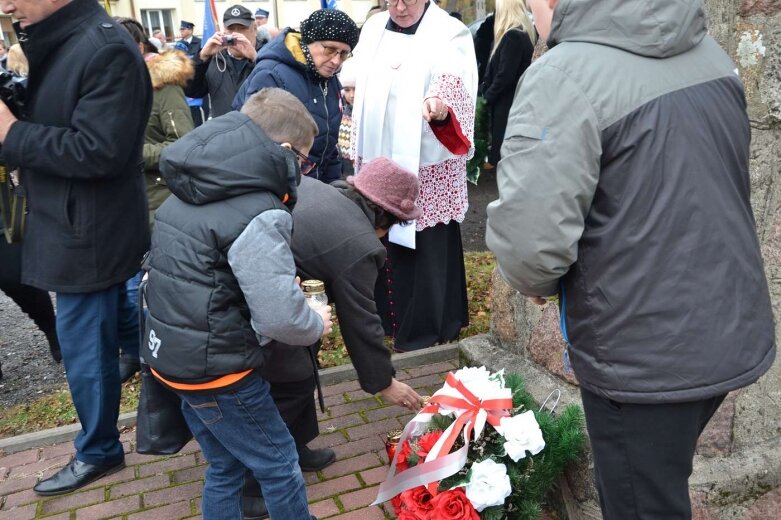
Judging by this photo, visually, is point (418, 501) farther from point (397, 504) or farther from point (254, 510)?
point (254, 510)

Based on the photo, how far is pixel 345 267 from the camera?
234cm

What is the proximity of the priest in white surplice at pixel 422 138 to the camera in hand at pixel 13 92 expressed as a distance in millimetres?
1697

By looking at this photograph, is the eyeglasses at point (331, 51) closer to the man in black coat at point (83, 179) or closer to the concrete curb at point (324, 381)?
the man in black coat at point (83, 179)

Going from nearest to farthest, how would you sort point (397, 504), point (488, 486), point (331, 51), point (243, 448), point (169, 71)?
point (243, 448), point (488, 486), point (397, 504), point (331, 51), point (169, 71)

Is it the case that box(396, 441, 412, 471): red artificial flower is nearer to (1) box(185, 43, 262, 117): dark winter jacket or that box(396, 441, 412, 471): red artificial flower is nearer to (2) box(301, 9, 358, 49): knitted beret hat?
(2) box(301, 9, 358, 49): knitted beret hat

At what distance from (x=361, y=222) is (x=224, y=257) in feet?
1.97

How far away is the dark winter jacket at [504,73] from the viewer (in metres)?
6.79

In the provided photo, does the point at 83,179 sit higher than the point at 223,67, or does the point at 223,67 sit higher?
the point at 83,179

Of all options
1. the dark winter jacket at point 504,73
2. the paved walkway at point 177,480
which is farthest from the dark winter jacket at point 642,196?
the dark winter jacket at point 504,73

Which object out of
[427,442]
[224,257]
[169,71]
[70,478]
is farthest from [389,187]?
[169,71]

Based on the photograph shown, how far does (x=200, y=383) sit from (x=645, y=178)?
4.33ft

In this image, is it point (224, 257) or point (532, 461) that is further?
point (532, 461)

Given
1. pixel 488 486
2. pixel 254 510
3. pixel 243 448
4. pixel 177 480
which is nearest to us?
pixel 243 448

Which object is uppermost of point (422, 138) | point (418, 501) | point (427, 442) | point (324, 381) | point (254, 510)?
point (422, 138)
